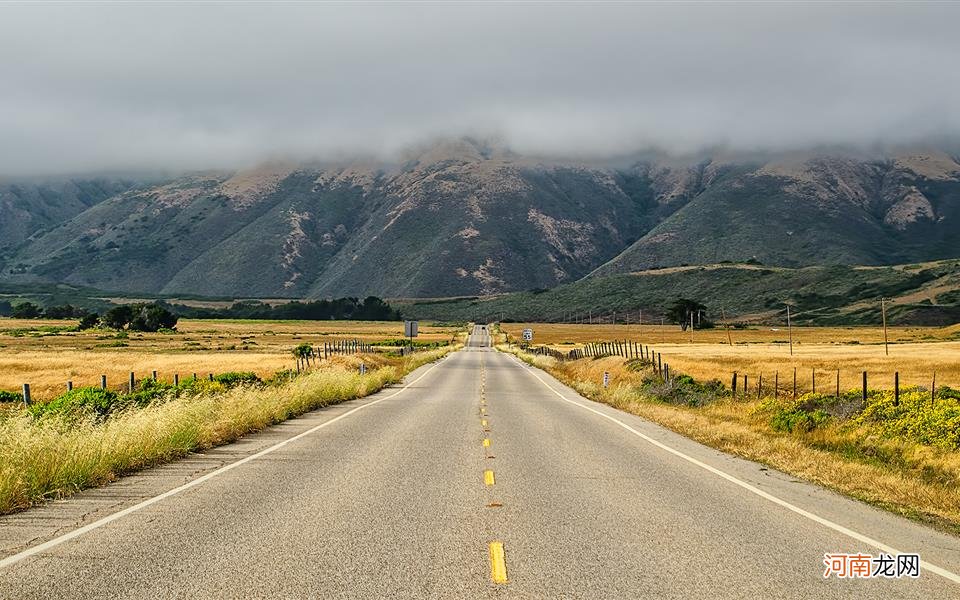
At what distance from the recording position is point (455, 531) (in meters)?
8.71

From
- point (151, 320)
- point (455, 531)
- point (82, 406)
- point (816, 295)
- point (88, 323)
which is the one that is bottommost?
point (88, 323)

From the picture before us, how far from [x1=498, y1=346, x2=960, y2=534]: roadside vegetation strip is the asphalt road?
0.94 metres

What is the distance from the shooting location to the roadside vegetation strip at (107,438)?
1086cm

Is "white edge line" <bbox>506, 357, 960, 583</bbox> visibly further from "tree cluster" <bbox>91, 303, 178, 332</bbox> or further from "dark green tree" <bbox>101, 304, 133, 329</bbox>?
"dark green tree" <bbox>101, 304, 133, 329</bbox>

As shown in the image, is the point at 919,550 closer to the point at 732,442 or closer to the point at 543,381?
the point at 732,442

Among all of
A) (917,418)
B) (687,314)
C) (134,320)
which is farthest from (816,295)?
(917,418)

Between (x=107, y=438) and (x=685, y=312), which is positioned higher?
(x=107, y=438)

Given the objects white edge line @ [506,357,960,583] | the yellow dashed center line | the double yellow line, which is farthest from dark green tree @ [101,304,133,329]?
the yellow dashed center line

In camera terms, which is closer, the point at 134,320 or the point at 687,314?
the point at 134,320

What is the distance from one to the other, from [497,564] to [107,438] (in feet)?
28.2

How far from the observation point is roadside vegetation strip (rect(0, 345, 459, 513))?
10.9m

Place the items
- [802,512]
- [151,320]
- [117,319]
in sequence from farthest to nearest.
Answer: [117,319], [151,320], [802,512]

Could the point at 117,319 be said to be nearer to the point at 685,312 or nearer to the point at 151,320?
the point at 151,320

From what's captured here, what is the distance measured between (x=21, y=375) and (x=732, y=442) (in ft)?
140
